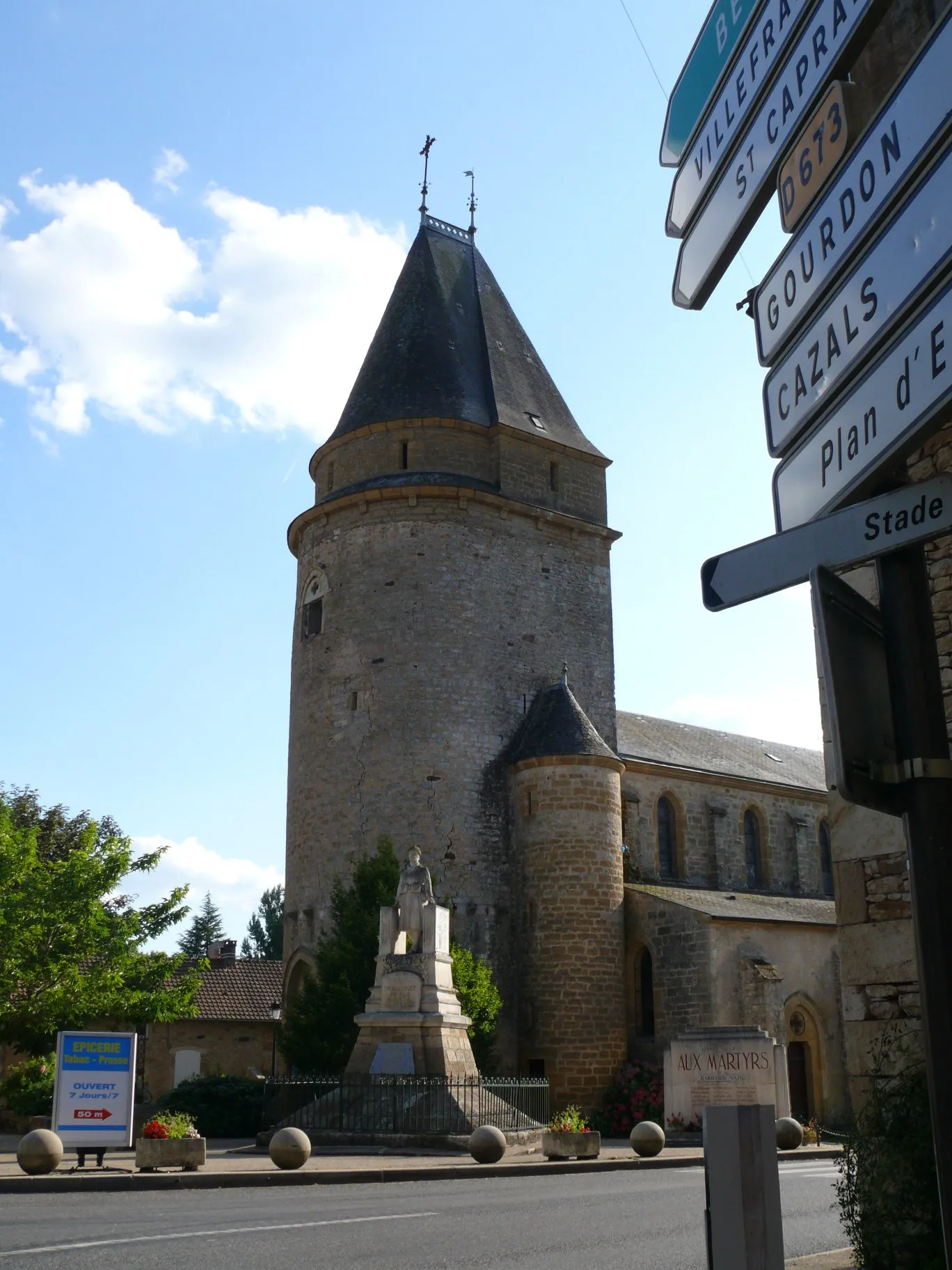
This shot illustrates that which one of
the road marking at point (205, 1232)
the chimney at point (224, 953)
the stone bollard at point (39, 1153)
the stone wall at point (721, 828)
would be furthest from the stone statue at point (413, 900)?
the chimney at point (224, 953)

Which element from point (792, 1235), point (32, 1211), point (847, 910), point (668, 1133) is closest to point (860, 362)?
point (847, 910)

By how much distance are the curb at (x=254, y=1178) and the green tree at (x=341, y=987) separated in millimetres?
8116

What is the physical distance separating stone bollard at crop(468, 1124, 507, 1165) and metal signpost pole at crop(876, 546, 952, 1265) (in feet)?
42.1

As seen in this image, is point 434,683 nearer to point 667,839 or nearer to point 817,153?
point 667,839

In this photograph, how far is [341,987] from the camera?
72.4 feet

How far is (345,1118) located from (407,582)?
13.0 meters

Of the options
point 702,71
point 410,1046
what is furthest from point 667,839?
point 702,71

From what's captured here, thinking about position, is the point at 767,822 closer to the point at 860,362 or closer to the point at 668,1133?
the point at 668,1133

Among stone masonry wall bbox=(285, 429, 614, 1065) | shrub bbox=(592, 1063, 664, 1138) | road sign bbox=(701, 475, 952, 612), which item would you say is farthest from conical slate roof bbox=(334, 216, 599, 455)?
road sign bbox=(701, 475, 952, 612)

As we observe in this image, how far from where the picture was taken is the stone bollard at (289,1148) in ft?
43.1

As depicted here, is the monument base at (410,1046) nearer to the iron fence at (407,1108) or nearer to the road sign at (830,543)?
the iron fence at (407,1108)

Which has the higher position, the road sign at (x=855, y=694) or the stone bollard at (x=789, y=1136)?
the road sign at (x=855, y=694)

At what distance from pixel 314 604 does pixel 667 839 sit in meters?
11.0

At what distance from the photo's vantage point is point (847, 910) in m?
6.96
